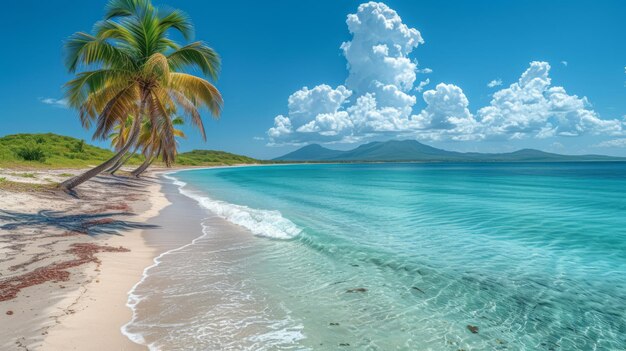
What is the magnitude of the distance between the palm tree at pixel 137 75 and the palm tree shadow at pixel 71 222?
370 cm

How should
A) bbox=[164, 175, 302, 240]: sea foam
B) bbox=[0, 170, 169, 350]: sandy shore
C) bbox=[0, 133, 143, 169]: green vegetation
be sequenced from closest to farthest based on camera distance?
bbox=[0, 170, 169, 350]: sandy shore
bbox=[164, 175, 302, 240]: sea foam
bbox=[0, 133, 143, 169]: green vegetation

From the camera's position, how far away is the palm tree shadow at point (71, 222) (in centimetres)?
1072

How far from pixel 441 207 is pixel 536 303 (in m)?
14.5

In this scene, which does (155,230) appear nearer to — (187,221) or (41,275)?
(187,221)

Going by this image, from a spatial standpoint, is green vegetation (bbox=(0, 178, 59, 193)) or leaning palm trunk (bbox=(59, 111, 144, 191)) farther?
leaning palm trunk (bbox=(59, 111, 144, 191))

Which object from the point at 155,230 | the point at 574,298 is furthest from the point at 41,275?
the point at 574,298

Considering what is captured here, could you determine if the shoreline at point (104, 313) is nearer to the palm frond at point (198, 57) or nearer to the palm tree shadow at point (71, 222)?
the palm tree shadow at point (71, 222)

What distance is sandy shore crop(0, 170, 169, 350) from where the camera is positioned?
447 cm

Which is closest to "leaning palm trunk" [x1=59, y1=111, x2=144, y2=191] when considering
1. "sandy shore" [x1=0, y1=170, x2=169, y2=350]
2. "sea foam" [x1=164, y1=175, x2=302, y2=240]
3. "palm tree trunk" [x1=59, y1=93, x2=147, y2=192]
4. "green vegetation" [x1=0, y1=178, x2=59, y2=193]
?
"palm tree trunk" [x1=59, y1=93, x2=147, y2=192]

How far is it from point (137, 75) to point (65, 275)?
39.4 feet

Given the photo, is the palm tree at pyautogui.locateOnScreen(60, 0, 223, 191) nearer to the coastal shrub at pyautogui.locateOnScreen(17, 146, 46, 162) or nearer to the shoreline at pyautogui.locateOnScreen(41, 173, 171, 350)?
the shoreline at pyautogui.locateOnScreen(41, 173, 171, 350)

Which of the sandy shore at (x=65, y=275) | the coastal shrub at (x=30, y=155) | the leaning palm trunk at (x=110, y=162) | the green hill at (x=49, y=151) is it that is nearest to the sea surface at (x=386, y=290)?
the sandy shore at (x=65, y=275)

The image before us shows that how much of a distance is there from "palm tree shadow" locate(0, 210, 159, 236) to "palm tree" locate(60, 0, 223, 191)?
370cm

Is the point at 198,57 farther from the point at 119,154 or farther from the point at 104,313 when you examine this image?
the point at 104,313
